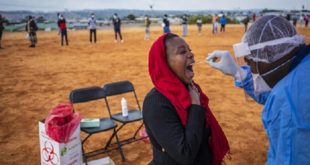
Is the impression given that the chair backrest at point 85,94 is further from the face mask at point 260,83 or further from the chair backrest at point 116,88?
the face mask at point 260,83

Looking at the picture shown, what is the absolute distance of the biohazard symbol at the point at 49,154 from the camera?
358 cm

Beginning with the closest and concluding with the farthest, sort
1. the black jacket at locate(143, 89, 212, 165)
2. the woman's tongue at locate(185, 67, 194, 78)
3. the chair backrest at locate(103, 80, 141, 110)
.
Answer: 1. the black jacket at locate(143, 89, 212, 165)
2. the woman's tongue at locate(185, 67, 194, 78)
3. the chair backrest at locate(103, 80, 141, 110)

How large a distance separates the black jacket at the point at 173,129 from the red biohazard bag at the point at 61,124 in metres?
1.58

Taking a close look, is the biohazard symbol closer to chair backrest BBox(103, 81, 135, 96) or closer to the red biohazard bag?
the red biohazard bag

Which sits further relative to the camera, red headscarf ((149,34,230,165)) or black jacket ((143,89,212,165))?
red headscarf ((149,34,230,165))

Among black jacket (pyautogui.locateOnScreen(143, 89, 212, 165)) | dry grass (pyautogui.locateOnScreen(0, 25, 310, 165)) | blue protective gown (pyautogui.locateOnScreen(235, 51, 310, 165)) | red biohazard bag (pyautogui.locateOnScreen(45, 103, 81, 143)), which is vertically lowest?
dry grass (pyautogui.locateOnScreen(0, 25, 310, 165))

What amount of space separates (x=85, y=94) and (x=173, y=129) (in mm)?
3179

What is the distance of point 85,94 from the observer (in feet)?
16.3

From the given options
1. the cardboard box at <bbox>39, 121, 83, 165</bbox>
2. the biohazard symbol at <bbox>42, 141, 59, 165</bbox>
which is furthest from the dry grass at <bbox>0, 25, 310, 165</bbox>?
the biohazard symbol at <bbox>42, 141, 59, 165</bbox>

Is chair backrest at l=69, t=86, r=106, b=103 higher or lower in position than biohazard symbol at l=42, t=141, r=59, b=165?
higher

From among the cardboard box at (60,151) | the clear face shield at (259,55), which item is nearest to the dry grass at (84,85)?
the cardboard box at (60,151)

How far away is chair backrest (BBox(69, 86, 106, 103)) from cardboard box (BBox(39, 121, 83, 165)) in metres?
1.16

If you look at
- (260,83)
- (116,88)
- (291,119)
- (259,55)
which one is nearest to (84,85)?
(116,88)

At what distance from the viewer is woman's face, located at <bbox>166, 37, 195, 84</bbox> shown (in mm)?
2262
